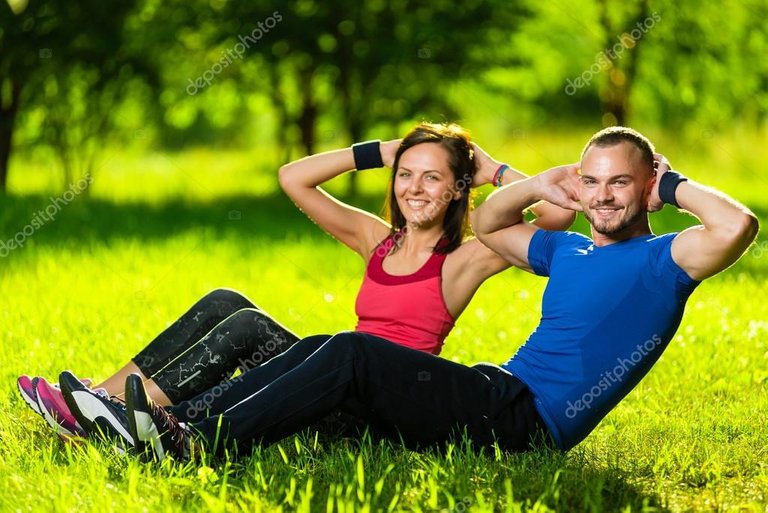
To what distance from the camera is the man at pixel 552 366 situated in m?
3.50

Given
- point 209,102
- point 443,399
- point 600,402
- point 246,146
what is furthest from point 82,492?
point 246,146

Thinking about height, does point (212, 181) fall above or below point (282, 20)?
below

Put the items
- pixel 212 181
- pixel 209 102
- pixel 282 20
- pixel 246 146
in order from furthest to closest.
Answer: pixel 246 146 < pixel 212 181 < pixel 209 102 < pixel 282 20

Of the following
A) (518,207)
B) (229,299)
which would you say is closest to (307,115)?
(229,299)

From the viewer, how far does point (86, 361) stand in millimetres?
5621

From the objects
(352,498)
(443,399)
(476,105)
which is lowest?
(352,498)

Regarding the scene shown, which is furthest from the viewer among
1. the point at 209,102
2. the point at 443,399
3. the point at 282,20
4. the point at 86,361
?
the point at 209,102

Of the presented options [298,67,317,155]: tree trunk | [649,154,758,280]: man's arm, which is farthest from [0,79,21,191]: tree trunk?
[649,154,758,280]: man's arm

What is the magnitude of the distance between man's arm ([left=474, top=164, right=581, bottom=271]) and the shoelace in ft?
4.47

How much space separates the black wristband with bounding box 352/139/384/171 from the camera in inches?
177

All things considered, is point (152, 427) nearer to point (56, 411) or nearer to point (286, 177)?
point (56, 411)

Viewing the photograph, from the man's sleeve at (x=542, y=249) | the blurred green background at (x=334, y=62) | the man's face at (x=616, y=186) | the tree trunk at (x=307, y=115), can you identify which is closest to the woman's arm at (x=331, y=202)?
the man's sleeve at (x=542, y=249)

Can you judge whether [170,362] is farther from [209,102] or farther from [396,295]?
[209,102]

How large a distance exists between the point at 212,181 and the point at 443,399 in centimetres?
1460
